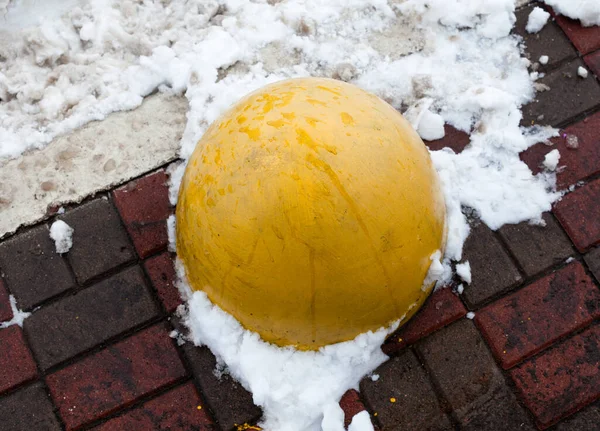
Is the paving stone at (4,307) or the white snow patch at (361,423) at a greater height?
the paving stone at (4,307)

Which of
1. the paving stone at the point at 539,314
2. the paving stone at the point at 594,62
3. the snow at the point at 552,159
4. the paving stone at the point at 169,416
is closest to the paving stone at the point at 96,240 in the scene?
the paving stone at the point at 169,416

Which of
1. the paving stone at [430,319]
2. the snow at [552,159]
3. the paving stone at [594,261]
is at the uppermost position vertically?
the snow at [552,159]

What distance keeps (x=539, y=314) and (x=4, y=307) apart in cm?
196

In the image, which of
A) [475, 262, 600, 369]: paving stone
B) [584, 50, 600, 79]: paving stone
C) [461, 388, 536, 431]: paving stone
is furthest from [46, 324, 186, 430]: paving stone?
[584, 50, 600, 79]: paving stone

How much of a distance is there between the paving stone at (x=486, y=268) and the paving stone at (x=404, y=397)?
1.10ft

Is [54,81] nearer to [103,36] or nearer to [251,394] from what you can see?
[103,36]

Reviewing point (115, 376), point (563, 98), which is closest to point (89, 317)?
point (115, 376)

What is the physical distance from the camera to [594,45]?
270cm

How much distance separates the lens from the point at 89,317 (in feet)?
7.70

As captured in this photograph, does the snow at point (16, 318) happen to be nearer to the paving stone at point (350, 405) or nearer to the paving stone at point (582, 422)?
the paving stone at point (350, 405)

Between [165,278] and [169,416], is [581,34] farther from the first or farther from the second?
[169,416]

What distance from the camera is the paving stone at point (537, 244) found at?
94.1 inches

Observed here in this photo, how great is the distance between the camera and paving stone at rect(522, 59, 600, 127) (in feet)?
8.51

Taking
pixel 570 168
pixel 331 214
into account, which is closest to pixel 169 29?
pixel 331 214
